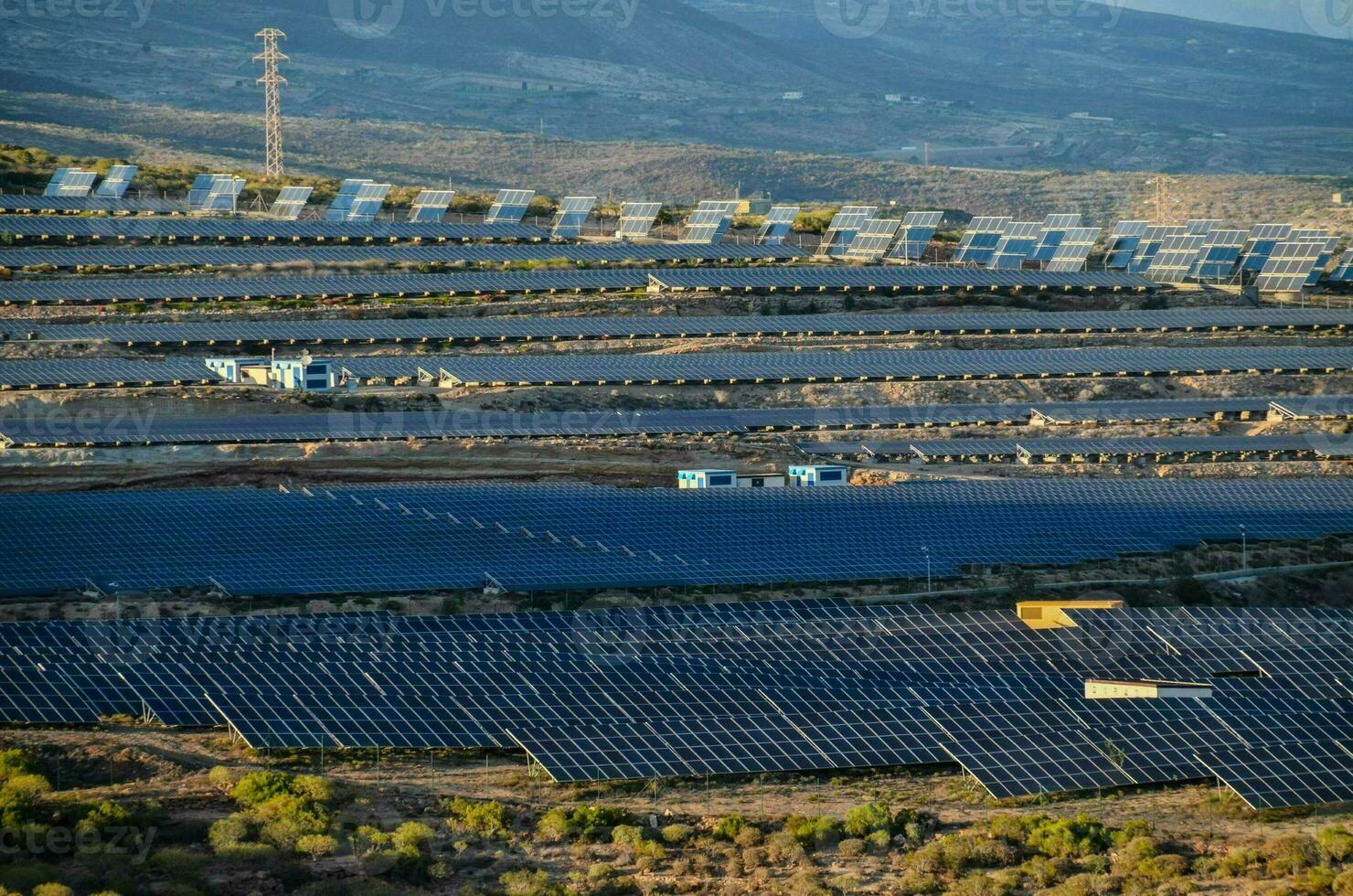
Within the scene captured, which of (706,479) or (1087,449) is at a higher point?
(706,479)

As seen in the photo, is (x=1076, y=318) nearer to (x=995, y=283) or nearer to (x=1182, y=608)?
(x=995, y=283)

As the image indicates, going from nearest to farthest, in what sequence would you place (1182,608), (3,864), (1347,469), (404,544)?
(3,864) → (1182,608) → (404,544) → (1347,469)

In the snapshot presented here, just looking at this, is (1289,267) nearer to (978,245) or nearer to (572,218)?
(978,245)

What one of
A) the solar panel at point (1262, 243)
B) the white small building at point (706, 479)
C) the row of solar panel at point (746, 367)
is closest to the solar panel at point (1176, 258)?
the solar panel at point (1262, 243)

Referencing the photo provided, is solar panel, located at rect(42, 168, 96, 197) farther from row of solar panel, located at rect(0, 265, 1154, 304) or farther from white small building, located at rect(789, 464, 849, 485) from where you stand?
white small building, located at rect(789, 464, 849, 485)

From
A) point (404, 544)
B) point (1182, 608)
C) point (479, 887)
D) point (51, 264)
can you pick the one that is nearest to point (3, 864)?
point (479, 887)

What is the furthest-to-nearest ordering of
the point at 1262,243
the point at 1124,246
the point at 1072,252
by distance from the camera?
1. the point at 1124,246
2. the point at 1072,252
3. the point at 1262,243

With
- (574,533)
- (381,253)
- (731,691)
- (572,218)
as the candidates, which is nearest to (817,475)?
(574,533)
